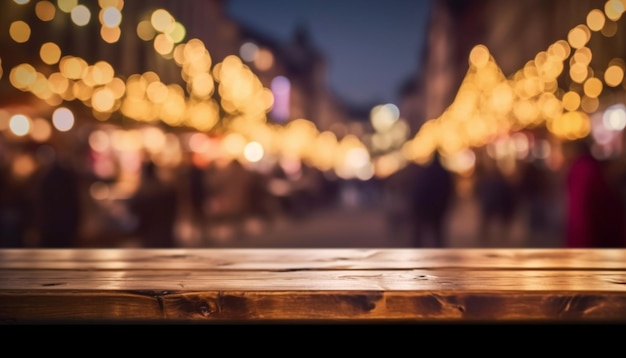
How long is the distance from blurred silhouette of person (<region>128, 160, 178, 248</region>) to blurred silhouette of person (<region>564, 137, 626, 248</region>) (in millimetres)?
7002

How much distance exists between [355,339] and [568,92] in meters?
19.1

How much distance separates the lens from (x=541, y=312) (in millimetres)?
2162

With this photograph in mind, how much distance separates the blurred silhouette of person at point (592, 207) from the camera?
592 cm

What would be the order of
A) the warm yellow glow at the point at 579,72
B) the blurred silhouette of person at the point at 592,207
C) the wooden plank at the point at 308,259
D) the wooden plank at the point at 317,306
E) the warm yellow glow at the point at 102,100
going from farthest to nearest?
the warm yellow glow at the point at 579,72
the warm yellow glow at the point at 102,100
the blurred silhouette of person at the point at 592,207
the wooden plank at the point at 308,259
the wooden plank at the point at 317,306

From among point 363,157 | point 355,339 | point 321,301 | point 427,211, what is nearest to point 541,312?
point 321,301

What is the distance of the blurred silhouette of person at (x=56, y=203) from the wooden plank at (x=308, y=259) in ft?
18.2

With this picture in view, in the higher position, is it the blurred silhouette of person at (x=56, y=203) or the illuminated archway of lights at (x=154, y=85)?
the illuminated archway of lights at (x=154, y=85)

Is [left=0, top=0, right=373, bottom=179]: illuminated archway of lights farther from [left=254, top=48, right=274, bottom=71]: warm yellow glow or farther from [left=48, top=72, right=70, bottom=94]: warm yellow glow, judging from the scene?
[left=254, top=48, right=274, bottom=71]: warm yellow glow

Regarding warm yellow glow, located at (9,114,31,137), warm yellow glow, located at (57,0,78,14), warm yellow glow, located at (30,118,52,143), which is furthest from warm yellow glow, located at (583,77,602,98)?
warm yellow glow, located at (9,114,31,137)

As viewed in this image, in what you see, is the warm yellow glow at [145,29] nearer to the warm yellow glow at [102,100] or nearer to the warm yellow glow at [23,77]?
the warm yellow glow at [102,100]

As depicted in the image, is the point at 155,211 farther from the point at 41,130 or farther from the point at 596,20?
the point at 596,20

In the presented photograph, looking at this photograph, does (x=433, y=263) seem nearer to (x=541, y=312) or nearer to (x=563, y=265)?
(x=563, y=265)

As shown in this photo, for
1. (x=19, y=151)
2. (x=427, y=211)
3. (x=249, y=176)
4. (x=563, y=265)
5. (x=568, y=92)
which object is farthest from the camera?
(x=568, y=92)

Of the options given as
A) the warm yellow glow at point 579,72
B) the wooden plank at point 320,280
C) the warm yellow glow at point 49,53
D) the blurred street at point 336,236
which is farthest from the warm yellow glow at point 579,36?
the wooden plank at point 320,280
